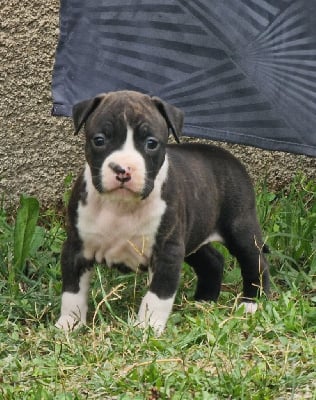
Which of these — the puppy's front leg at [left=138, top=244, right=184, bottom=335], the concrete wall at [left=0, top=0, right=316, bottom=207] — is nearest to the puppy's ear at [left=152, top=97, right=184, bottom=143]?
the puppy's front leg at [left=138, top=244, right=184, bottom=335]

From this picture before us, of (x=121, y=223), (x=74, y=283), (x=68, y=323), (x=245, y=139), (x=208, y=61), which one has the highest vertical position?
(x=208, y=61)

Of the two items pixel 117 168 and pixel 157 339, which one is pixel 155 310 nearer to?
pixel 157 339

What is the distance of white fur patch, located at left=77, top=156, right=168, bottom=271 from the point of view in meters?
4.61

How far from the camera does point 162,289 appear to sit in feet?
15.2

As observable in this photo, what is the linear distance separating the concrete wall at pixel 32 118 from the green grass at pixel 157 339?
55cm

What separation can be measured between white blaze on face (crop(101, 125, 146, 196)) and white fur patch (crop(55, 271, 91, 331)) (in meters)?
0.57

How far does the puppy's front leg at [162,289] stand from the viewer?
457 cm

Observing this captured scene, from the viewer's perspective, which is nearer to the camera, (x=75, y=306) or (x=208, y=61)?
(x=75, y=306)

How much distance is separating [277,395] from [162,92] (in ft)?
6.44

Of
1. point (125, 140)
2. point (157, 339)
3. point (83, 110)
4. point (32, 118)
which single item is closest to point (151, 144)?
point (125, 140)

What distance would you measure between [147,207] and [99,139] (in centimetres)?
39

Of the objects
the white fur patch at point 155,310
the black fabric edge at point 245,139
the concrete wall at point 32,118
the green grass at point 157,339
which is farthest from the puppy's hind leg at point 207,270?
the concrete wall at point 32,118

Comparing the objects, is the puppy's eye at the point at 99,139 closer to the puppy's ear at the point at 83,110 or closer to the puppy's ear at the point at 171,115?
the puppy's ear at the point at 83,110

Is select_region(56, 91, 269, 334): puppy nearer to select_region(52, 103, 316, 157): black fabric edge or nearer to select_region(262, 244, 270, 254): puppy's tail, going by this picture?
select_region(52, 103, 316, 157): black fabric edge
